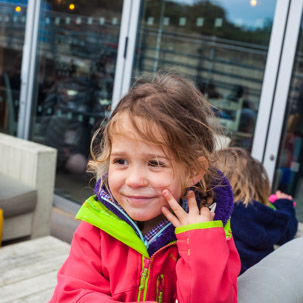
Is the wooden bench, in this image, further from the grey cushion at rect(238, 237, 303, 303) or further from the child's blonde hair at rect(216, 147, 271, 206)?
the grey cushion at rect(238, 237, 303, 303)

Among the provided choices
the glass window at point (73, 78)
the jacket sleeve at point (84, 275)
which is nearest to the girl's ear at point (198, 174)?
the jacket sleeve at point (84, 275)

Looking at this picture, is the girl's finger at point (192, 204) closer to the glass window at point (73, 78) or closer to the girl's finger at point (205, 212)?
the girl's finger at point (205, 212)

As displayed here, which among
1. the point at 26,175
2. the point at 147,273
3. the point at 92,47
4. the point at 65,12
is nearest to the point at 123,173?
the point at 147,273

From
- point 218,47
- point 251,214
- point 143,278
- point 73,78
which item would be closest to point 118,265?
point 143,278

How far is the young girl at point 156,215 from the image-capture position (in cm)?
87

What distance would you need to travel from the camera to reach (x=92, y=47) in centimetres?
380

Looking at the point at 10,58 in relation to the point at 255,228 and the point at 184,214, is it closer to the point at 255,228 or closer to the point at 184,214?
the point at 255,228

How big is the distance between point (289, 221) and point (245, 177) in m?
0.35

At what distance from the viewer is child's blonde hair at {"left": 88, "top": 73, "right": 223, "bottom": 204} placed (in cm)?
92

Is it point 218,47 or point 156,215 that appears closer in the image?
point 156,215

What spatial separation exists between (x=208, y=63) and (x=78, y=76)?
4.35 feet

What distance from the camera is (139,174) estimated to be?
909 millimetres

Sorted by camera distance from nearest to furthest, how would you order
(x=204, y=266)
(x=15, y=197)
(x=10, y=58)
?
(x=204, y=266) < (x=15, y=197) < (x=10, y=58)

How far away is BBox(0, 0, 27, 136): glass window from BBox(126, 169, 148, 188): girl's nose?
3921 millimetres
